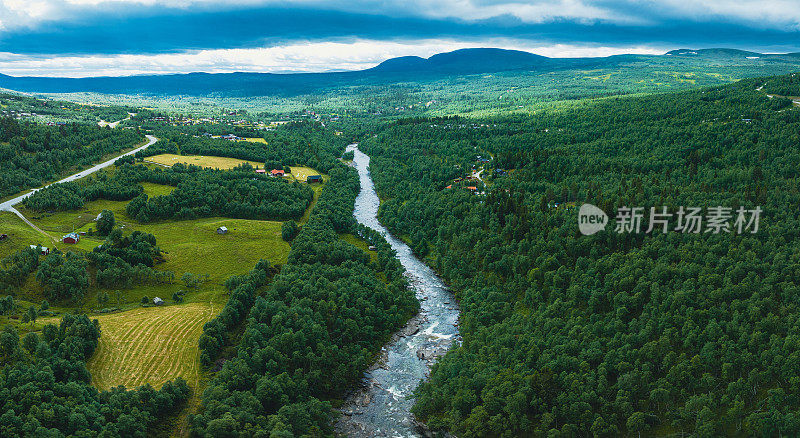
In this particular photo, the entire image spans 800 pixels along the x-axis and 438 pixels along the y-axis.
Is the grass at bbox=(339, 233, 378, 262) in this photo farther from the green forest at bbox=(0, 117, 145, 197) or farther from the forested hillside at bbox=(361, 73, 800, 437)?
the green forest at bbox=(0, 117, 145, 197)

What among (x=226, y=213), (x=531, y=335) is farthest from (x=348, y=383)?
(x=226, y=213)

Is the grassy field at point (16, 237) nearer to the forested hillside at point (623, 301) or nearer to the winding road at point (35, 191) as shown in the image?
the winding road at point (35, 191)

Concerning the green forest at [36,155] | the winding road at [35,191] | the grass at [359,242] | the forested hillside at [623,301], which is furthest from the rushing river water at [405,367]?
the green forest at [36,155]

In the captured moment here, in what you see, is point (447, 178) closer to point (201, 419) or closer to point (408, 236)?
point (408, 236)

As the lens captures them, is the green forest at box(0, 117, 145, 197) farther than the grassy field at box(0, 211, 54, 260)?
Yes

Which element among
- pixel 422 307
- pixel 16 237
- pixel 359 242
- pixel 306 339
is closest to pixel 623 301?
pixel 422 307

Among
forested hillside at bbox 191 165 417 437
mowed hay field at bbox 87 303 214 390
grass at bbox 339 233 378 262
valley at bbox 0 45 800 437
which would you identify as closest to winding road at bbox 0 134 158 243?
valley at bbox 0 45 800 437

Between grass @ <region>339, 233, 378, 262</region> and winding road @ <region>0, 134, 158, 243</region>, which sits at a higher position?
winding road @ <region>0, 134, 158, 243</region>

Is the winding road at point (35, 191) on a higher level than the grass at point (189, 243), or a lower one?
higher
